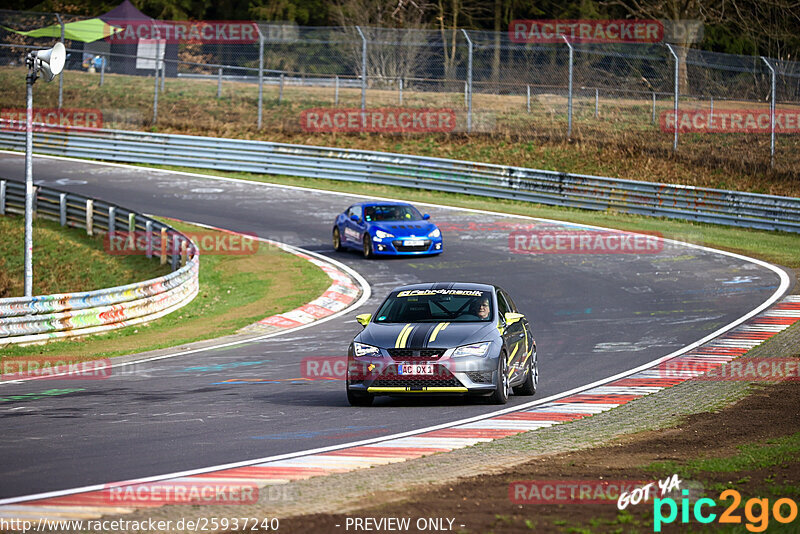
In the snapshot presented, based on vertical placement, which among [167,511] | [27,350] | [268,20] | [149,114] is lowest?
[27,350]

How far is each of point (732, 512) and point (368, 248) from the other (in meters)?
19.4

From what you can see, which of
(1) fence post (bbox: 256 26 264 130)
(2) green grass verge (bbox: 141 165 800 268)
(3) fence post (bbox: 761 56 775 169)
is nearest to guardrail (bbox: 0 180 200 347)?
(2) green grass verge (bbox: 141 165 800 268)

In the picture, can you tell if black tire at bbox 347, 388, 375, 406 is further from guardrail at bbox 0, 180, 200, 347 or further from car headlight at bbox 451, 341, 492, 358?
guardrail at bbox 0, 180, 200, 347

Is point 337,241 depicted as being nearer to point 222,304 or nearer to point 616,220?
point 222,304

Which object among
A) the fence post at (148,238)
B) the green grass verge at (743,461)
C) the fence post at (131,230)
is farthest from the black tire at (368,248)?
the green grass verge at (743,461)

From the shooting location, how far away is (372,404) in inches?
464

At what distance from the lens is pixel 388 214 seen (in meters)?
25.8

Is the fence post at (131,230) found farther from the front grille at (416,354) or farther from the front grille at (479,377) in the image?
the front grille at (479,377)

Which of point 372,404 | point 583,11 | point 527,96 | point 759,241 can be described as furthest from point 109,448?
point 583,11

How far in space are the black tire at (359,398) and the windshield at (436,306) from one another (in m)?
1.01

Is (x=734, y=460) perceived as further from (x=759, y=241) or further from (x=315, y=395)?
(x=759, y=241)

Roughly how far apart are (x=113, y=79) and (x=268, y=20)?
22823mm

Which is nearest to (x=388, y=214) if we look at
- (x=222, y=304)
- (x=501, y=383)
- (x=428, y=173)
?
(x=222, y=304)

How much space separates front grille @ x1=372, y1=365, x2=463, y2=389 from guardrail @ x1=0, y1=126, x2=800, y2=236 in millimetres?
20496
